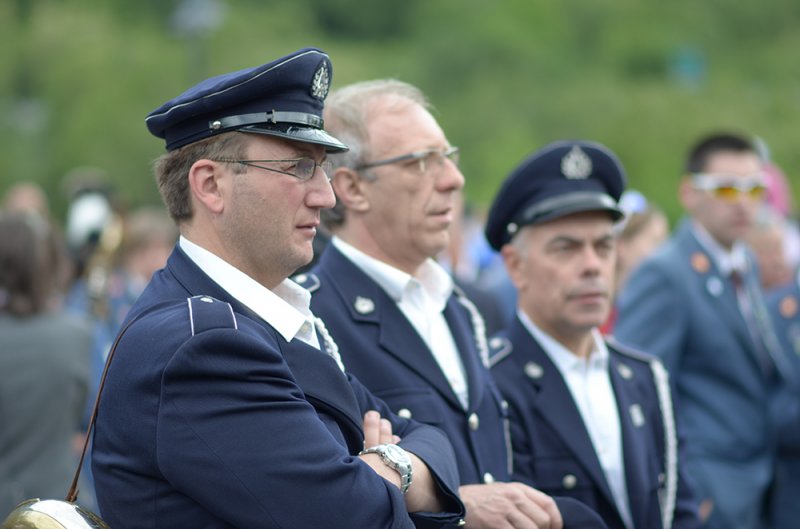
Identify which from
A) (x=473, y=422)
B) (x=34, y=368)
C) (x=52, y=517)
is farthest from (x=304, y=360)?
(x=34, y=368)

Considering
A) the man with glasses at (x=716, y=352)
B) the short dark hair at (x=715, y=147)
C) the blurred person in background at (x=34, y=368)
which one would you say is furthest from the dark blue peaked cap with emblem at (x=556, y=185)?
the blurred person in background at (x=34, y=368)

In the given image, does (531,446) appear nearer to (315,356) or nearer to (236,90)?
(315,356)

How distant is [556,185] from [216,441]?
7.66 ft

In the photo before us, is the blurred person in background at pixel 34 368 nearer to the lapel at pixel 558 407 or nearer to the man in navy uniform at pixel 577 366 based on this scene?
the man in navy uniform at pixel 577 366

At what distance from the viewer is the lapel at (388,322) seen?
12.4ft

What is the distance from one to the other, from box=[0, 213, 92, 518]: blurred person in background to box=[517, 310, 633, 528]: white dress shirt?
244 cm

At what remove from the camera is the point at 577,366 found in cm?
449

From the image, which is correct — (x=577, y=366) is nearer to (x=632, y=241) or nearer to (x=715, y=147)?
(x=715, y=147)

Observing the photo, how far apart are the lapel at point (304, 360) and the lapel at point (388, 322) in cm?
76

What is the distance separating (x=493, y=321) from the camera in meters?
6.65

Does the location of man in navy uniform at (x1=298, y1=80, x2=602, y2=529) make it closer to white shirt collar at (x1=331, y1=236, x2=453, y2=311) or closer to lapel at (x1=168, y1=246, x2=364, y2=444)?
white shirt collar at (x1=331, y1=236, x2=453, y2=311)

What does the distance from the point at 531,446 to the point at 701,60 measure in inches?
1016

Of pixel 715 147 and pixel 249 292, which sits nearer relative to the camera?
pixel 249 292

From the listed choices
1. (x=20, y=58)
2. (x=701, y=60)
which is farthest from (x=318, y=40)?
(x=701, y=60)
